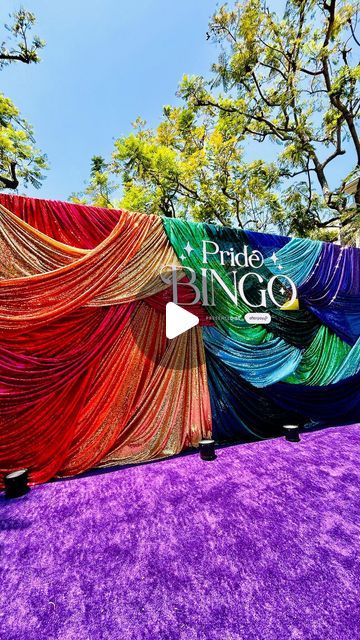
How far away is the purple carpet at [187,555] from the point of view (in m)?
1.34

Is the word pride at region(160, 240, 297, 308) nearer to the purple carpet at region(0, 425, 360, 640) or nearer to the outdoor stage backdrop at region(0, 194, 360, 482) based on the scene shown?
the outdoor stage backdrop at region(0, 194, 360, 482)

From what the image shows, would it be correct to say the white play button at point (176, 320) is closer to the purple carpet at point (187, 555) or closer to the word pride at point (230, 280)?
the word pride at point (230, 280)

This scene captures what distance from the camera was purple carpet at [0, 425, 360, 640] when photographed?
134 centimetres

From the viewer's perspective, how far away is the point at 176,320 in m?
3.09

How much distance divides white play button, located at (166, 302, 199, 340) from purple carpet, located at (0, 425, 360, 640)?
130 cm

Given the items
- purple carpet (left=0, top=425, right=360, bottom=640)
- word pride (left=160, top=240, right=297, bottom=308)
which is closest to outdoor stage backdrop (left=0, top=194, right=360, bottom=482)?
word pride (left=160, top=240, right=297, bottom=308)

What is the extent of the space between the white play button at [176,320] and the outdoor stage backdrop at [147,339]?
0.08 m

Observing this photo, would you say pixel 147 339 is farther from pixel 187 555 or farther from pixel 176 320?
pixel 187 555

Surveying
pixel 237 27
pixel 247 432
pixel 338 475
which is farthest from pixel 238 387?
pixel 237 27

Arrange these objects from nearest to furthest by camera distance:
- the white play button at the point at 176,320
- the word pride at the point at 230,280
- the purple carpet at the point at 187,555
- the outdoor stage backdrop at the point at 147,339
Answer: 1. the purple carpet at the point at 187,555
2. the outdoor stage backdrop at the point at 147,339
3. the white play button at the point at 176,320
4. the word pride at the point at 230,280

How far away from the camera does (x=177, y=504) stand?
2.23 meters

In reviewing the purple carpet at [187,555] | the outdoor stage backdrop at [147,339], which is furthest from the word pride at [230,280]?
the purple carpet at [187,555]

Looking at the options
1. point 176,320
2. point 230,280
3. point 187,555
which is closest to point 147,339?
point 176,320

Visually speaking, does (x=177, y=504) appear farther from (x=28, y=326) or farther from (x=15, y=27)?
(x=15, y=27)
